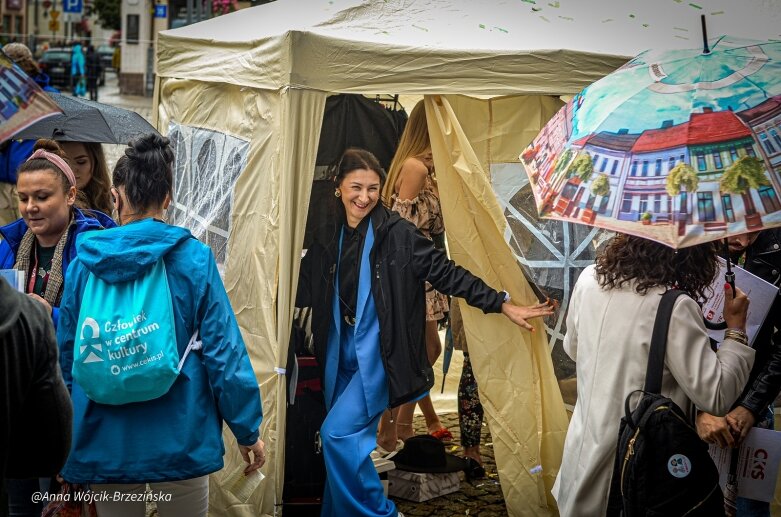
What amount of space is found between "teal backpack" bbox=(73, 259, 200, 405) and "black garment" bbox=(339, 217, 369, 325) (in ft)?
4.75

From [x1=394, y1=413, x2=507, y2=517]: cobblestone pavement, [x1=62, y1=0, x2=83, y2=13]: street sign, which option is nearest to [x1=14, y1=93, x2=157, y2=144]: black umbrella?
[x1=394, y1=413, x2=507, y2=517]: cobblestone pavement

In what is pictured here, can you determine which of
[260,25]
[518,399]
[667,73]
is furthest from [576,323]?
[260,25]

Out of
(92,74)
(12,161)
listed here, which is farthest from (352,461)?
(92,74)

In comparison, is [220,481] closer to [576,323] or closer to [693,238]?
[576,323]

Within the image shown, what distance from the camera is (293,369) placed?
469 cm

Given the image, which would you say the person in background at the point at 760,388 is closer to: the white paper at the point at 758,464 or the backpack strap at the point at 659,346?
the white paper at the point at 758,464

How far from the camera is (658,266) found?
326cm

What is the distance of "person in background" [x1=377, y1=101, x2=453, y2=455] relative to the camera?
5312mm

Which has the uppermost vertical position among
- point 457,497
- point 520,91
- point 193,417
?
point 520,91

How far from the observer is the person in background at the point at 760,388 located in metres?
3.46

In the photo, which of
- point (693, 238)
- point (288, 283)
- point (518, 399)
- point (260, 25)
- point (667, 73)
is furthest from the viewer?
point (260, 25)

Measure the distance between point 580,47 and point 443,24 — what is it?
0.71m

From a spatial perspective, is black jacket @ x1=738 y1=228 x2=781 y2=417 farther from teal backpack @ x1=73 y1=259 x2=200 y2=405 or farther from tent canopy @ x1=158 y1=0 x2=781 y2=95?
teal backpack @ x1=73 y1=259 x2=200 y2=405

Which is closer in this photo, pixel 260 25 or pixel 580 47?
pixel 580 47
